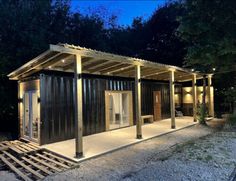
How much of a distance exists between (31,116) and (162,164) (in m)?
5.09

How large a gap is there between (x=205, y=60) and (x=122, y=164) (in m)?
5.51

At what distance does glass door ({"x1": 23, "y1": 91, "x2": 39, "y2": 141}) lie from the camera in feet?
23.0

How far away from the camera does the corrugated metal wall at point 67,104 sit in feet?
22.1

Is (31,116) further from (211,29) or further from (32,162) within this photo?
(211,29)

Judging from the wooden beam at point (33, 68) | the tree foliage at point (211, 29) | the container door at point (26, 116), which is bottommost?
the container door at point (26, 116)

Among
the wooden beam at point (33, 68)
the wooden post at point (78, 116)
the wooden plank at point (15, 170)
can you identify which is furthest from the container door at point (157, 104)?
the wooden plank at point (15, 170)

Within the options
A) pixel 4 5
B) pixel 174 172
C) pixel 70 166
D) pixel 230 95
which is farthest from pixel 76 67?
pixel 230 95

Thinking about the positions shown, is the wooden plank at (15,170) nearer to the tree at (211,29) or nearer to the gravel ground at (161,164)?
the gravel ground at (161,164)

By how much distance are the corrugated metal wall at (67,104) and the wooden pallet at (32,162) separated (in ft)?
2.44

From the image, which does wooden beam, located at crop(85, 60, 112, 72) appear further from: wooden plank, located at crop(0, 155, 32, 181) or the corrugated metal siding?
wooden plank, located at crop(0, 155, 32, 181)

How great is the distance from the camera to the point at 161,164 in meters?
4.27

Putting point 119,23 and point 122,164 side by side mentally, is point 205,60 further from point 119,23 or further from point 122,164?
point 119,23

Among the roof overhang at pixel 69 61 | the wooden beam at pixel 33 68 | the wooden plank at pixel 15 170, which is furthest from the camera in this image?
the wooden beam at pixel 33 68

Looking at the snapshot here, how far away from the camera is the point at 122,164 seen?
4.70 meters
